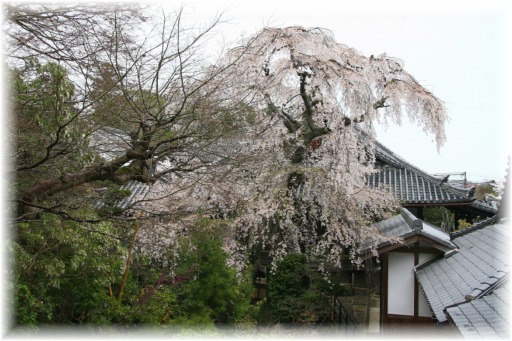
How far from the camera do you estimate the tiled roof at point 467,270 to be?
4.91m

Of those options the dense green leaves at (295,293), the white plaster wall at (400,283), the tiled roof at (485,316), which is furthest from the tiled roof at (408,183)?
the tiled roof at (485,316)

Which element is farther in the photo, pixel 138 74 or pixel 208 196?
pixel 208 196

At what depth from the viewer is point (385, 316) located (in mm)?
7680

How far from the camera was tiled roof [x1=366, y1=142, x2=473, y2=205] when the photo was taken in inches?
465

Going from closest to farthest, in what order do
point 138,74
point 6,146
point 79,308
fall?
point 6,146 < point 138,74 < point 79,308

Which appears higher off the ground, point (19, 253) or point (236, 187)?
point (236, 187)

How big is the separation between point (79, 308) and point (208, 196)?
3427 mm

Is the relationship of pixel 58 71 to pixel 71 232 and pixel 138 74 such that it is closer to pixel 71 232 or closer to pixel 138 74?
pixel 138 74

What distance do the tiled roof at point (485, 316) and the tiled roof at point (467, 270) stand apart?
0.17 m

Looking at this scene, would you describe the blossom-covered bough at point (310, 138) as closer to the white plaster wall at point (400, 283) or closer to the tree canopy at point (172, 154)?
the tree canopy at point (172, 154)

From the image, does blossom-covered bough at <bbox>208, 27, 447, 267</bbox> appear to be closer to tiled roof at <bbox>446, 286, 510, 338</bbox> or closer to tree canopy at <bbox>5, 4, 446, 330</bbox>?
tree canopy at <bbox>5, 4, 446, 330</bbox>

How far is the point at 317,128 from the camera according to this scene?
966cm

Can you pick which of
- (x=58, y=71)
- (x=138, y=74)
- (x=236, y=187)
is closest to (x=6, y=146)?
(x=58, y=71)

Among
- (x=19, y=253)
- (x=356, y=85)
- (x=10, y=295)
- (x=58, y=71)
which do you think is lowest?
(x=10, y=295)
